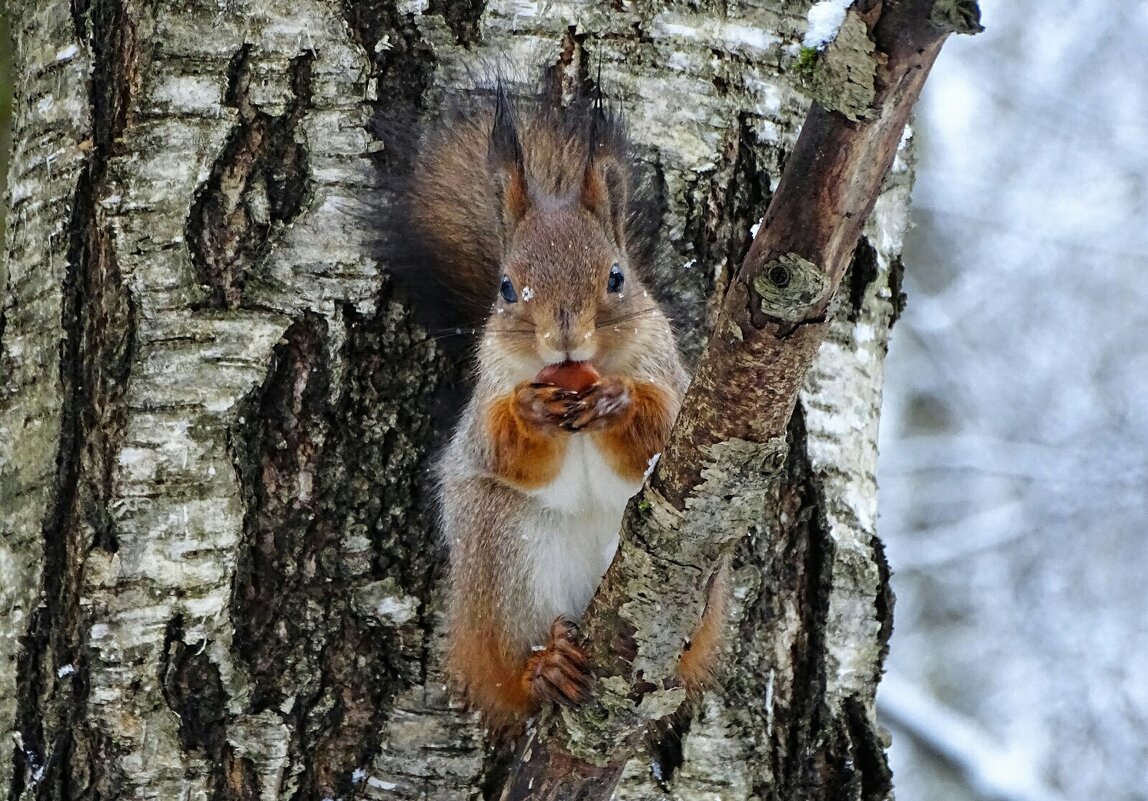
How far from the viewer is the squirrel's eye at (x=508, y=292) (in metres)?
1.78

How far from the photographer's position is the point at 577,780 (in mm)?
1437

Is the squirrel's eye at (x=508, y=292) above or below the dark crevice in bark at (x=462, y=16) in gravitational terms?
below

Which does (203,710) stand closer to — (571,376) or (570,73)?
(571,376)

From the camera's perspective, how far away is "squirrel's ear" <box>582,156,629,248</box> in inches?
71.4

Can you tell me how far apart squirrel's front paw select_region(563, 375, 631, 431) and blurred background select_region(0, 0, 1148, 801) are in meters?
3.91

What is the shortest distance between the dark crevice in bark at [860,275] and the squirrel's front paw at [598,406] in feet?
1.33

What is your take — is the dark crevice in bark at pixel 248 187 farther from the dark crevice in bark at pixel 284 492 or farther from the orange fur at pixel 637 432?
the orange fur at pixel 637 432

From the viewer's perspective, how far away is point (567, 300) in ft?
5.67

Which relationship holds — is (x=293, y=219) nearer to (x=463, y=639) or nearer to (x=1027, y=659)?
(x=463, y=639)

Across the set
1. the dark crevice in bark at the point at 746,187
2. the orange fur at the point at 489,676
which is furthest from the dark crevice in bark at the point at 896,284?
the orange fur at the point at 489,676

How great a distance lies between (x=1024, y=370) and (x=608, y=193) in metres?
4.27

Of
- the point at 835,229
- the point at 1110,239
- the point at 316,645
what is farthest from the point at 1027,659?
the point at 835,229

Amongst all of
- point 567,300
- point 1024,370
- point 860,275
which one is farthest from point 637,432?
point 1024,370

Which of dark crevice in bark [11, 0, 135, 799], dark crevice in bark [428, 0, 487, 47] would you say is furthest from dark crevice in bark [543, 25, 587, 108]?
dark crevice in bark [11, 0, 135, 799]
